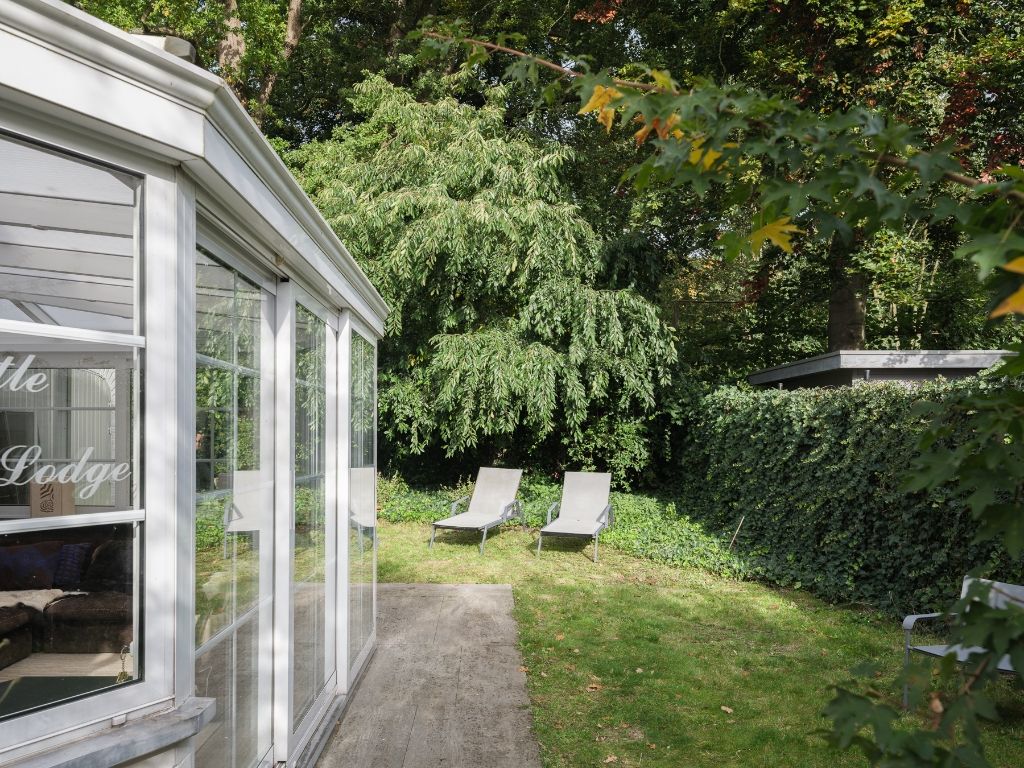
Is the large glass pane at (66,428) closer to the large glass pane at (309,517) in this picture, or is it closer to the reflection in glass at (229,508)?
the reflection in glass at (229,508)

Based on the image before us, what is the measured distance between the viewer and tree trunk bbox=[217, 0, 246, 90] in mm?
12984

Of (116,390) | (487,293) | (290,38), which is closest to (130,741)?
(116,390)

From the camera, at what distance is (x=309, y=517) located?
3.73 metres

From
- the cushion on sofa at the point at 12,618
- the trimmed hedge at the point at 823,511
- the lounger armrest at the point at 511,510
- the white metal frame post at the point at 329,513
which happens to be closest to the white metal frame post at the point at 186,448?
the cushion on sofa at the point at 12,618

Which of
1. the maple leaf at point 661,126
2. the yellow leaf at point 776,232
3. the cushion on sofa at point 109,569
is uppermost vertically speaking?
the maple leaf at point 661,126

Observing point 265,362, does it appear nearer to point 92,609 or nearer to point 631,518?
point 92,609

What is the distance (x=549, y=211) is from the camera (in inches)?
430

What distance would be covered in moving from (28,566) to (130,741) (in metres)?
0.45

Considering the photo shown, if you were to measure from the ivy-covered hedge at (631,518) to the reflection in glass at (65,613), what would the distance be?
7.14 m

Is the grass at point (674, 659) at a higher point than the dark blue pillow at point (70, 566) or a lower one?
lower

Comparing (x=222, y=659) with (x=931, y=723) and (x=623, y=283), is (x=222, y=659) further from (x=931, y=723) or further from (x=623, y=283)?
(x=623, y=283)

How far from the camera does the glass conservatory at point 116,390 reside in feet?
5.41

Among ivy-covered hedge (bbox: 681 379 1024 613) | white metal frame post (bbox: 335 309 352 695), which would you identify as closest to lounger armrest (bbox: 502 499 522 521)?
ivy-covered hedge (bbox: 681 379 1024 613)

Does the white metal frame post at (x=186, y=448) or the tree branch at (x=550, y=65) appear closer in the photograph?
the tree branch at (x=550, y=65)
